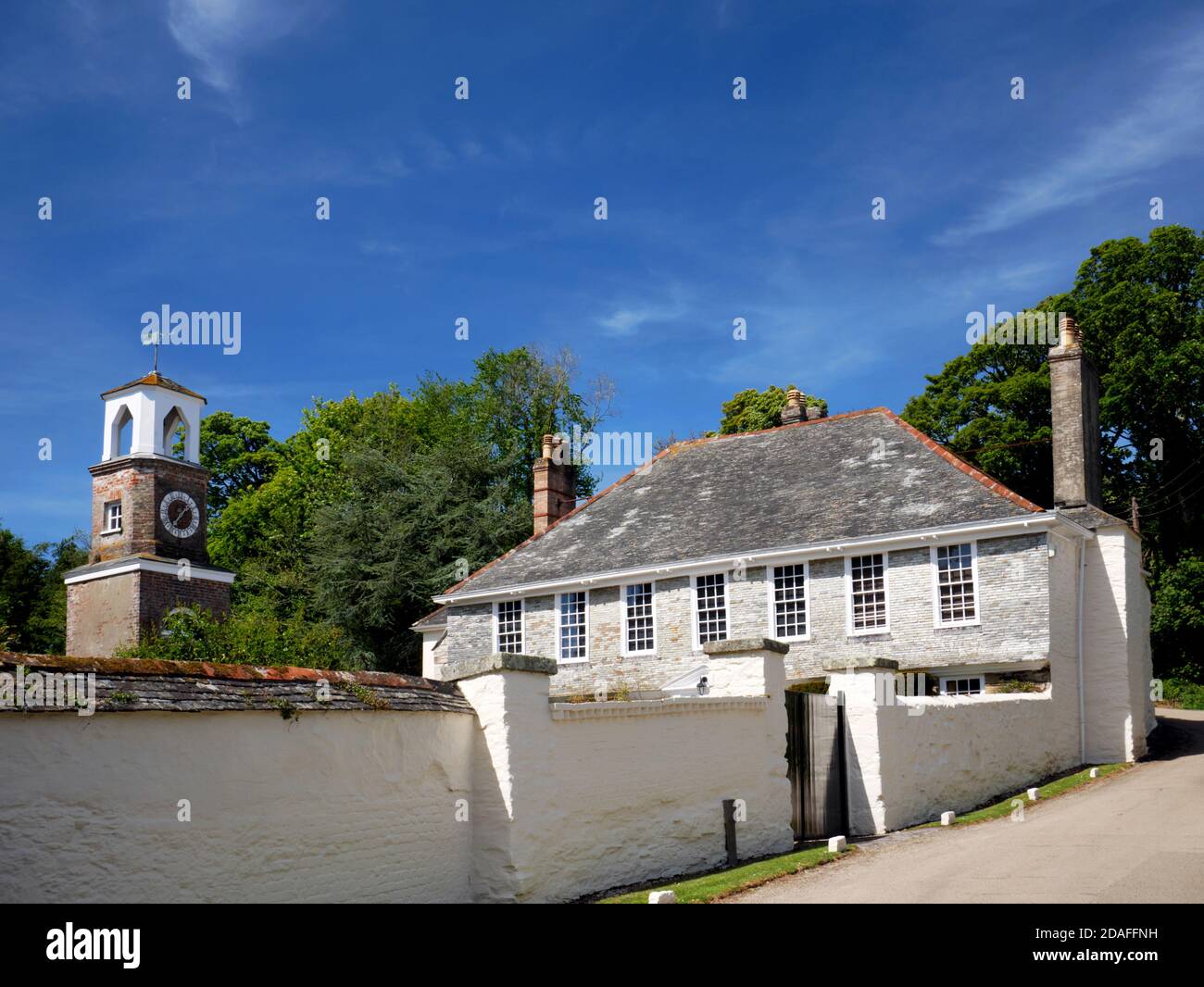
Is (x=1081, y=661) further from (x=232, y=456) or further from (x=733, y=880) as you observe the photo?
(x=232, y=456)

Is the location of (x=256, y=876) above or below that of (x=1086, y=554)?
below

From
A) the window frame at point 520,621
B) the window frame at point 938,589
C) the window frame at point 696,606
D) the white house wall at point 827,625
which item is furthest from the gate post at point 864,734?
the window frame at point 520,621

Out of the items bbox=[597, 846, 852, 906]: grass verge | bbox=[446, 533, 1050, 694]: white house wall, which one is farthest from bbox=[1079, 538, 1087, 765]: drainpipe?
bbox=[597, 846, 852, 906]: grass verge

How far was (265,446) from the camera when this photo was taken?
203 ft

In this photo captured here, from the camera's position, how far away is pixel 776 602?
26.8 metres

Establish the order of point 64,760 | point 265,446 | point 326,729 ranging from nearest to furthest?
point 64,760, point 326,729, point 265,446

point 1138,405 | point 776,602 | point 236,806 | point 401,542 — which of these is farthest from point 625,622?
point 1138,405

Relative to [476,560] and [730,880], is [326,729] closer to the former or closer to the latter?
[730,880]

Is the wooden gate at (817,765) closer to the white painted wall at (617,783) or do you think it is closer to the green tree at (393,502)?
the white painted wall at (617,783)

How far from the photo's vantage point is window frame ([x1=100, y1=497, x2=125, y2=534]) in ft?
127

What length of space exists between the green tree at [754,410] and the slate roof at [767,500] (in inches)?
609

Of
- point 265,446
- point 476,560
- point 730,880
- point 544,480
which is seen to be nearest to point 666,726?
point 730,880
